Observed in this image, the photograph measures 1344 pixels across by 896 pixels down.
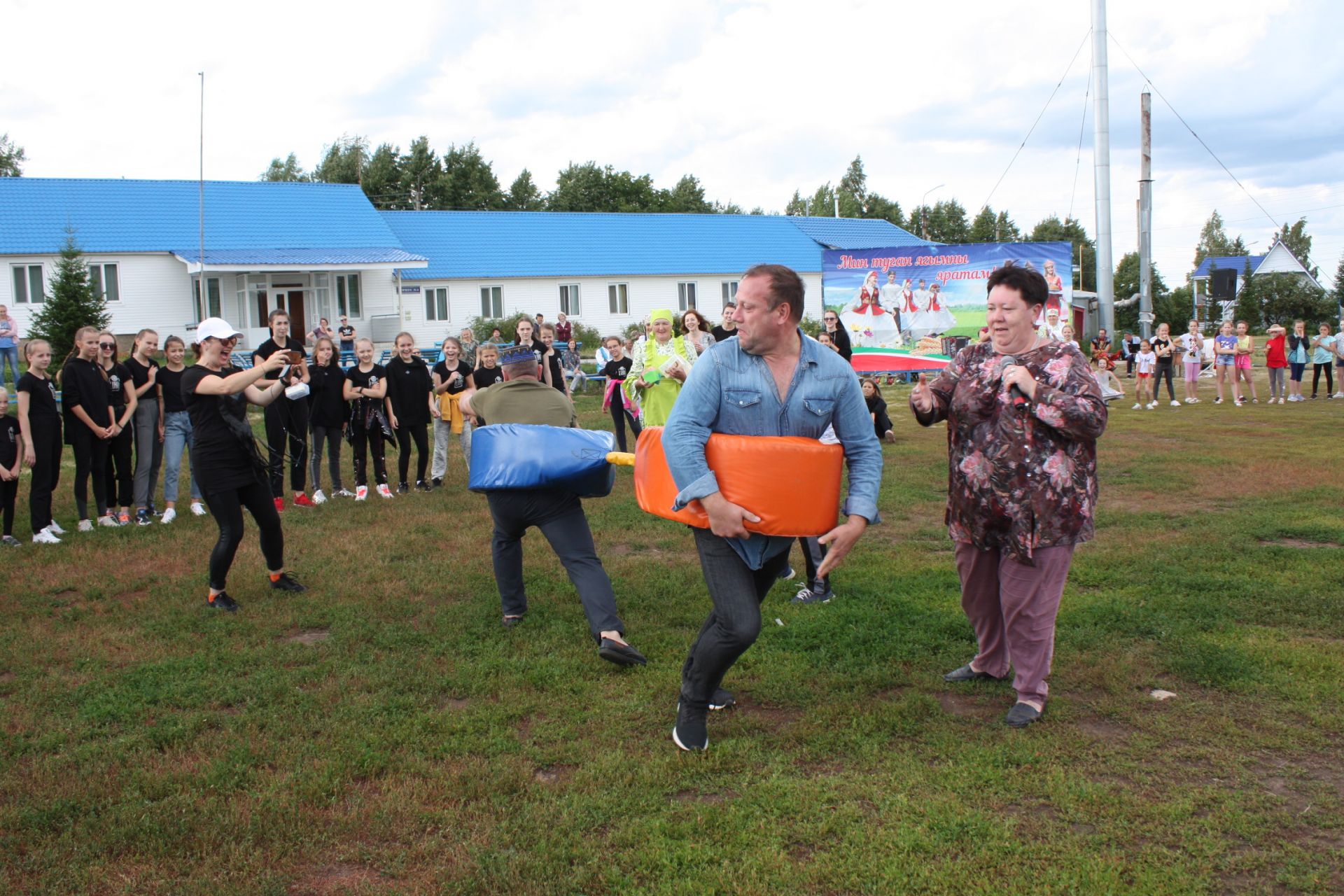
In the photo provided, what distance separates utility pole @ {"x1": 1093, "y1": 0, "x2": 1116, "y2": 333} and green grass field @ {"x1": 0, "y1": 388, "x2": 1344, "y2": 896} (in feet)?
77.7

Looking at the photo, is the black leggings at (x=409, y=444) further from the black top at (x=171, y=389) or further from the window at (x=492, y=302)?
the window at (x=492, y=302)

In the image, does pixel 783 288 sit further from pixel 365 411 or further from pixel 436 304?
pixel 436 304

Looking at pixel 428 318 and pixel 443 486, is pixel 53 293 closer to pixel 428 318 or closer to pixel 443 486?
pixel 428 318

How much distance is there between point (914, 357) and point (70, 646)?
71.0 ft

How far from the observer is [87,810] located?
401 cm

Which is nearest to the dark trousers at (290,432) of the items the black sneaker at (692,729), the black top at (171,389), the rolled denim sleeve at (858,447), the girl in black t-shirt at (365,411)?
the girl in black t-shirt at (365,411)

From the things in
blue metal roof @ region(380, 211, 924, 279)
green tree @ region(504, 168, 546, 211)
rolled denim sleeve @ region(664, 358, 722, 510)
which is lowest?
rolled denim sleeve @ region(664, 358, 722, 510)

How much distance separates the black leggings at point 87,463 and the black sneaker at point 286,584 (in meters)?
3.62

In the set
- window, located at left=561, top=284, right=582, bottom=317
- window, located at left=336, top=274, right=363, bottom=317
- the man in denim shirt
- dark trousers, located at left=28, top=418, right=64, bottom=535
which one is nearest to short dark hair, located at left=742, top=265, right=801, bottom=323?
the man in denim shirt

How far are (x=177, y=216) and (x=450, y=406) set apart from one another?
29352mm

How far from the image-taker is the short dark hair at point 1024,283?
443cm

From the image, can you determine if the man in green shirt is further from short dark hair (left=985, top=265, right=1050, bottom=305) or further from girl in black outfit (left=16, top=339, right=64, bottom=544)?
girl in black outfit (left=16, top=339, right=64, bottom=544)

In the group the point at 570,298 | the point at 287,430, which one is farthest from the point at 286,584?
the point at 570,298

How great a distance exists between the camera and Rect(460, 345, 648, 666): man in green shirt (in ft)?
19.0
